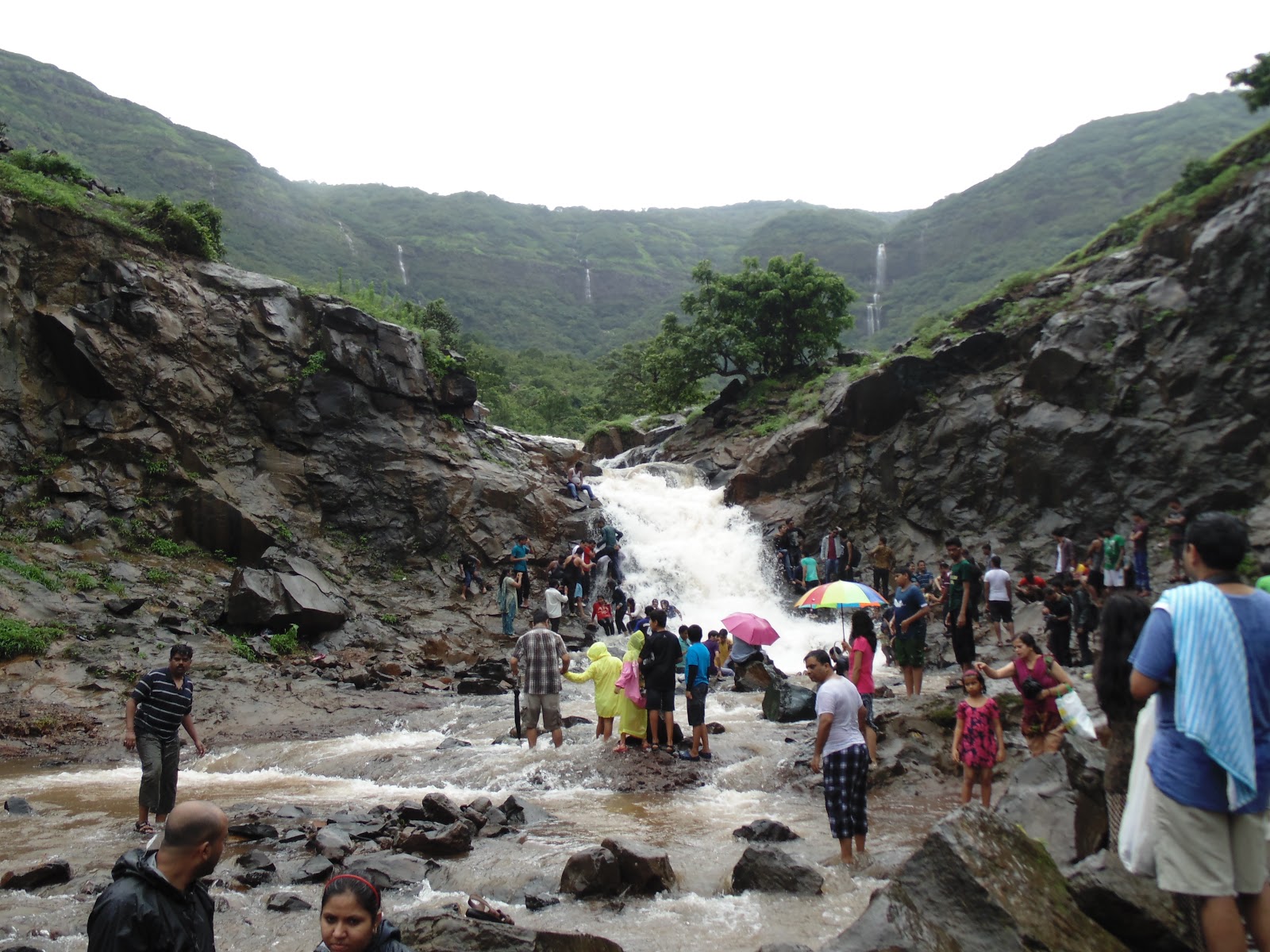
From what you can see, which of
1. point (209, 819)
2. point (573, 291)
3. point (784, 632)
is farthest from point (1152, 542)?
point (573, 291)

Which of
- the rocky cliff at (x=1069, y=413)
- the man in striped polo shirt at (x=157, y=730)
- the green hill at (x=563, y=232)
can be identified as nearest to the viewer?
the man in striped polo shirt at (x=157, y=730)

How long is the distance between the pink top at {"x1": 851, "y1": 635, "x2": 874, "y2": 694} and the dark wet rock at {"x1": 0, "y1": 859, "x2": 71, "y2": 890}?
7.97 meters

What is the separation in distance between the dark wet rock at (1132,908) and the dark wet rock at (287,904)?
501 centimetres

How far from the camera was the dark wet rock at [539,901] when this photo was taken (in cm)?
579

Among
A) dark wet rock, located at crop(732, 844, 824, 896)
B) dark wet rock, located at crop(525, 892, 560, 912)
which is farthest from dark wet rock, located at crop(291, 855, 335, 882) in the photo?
dark wet rock, located at crop(732, 844, 824, 896)

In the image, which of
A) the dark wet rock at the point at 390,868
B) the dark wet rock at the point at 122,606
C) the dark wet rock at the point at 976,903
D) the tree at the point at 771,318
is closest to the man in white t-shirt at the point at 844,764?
the dark wet rock at the point at 976,903

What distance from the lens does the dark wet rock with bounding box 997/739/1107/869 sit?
5242 mm

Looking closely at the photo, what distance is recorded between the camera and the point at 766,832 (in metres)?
7.25

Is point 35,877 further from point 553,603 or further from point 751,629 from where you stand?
point 553,603

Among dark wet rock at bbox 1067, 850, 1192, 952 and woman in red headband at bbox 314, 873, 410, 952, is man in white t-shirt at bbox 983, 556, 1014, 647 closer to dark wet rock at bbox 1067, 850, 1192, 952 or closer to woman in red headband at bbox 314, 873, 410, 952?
dark wet rock at bbox 1067, 850, 1192, 952

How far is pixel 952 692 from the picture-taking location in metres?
11.9

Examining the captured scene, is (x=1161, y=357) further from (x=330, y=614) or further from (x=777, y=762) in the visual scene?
(x=330, y=614)

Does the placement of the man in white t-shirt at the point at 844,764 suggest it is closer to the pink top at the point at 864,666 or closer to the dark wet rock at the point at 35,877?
the pink top at the point at 864,666

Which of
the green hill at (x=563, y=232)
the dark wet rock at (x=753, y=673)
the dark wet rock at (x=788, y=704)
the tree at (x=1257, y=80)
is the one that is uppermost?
the green hill at (x=563, y=232)
